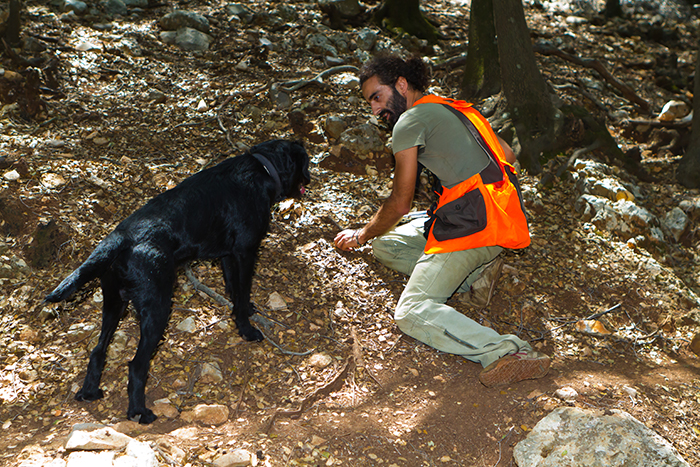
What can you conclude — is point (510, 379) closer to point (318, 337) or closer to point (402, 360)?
point (402, 360)

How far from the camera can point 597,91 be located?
752cm

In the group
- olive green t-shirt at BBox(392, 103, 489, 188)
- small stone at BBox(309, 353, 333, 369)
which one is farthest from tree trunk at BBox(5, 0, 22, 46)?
small stone at BBox(309, 353, 333, 369)

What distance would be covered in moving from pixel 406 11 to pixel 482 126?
5.92 metres

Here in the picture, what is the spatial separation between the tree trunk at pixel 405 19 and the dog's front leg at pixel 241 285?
6.25 meters

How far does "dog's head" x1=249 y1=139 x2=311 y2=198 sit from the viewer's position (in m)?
3.53

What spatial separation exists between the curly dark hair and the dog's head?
713 mm

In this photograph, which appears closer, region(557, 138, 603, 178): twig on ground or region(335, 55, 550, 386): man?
region(335, 55, 550, 386): man

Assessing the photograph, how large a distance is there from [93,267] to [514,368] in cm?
251

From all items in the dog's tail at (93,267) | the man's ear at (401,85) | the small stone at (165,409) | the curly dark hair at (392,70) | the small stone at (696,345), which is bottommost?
the small stone at (696,345)

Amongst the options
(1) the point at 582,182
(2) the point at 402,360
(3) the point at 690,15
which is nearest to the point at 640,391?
(2) the point at 402,360

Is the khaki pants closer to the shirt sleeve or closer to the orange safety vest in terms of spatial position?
the orange safety vest

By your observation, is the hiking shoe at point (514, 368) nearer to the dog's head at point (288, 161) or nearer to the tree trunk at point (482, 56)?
the dog's head at point (288, 161)

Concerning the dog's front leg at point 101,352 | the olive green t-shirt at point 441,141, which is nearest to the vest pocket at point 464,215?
the olive green t-shirt at point 441,141

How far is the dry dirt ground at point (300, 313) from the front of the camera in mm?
2781
